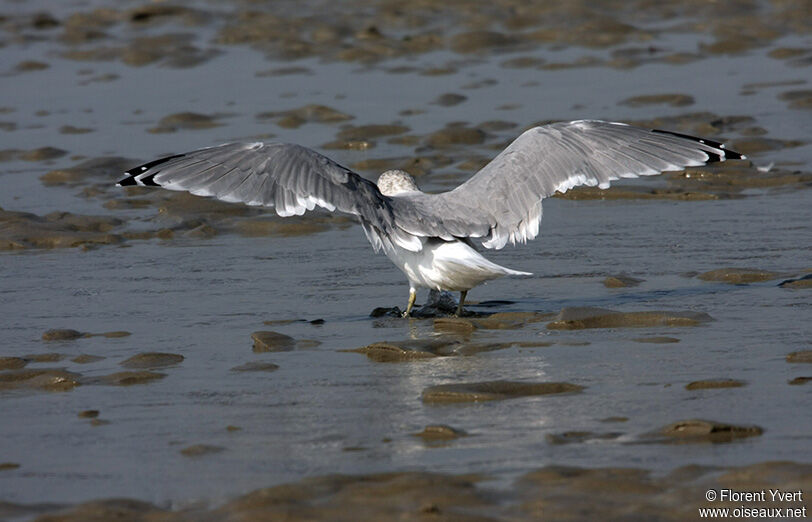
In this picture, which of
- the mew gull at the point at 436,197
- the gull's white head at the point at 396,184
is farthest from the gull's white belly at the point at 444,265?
the gull's white head at the point at 396,184

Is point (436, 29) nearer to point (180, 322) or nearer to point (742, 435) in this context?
point (180, 322)

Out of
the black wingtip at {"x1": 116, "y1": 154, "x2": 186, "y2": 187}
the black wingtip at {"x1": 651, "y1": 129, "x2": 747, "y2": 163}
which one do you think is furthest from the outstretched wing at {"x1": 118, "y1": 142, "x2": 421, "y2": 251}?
the black wingtip at {"x1": 651, "y1": 129, "x2": 747, "y2": 163}

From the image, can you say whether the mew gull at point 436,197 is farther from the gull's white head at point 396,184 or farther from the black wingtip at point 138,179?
the gull's white head at point 396,184

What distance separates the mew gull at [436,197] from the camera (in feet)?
23.2

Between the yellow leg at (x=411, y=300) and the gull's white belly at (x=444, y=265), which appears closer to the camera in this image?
the gull's white belly at (x=444, y=265)

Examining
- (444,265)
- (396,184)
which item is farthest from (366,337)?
(396,184)

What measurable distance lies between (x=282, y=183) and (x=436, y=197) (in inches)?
36.3

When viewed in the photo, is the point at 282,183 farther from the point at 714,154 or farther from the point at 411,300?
the point at 714,154

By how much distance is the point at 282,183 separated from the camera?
711 centimetres

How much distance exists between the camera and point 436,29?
17.7 meters

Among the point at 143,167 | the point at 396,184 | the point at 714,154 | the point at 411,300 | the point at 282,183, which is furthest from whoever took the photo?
the point at 396,184

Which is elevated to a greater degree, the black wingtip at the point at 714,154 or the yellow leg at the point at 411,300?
the black wingtip at the point at 714,154

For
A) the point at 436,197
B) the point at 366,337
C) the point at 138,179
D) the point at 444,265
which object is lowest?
the point at 366,337

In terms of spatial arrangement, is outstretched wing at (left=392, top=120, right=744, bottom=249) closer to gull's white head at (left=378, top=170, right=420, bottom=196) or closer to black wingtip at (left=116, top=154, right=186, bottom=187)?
gull's white head at (left=378, top=170, right=420, bottom=196)
